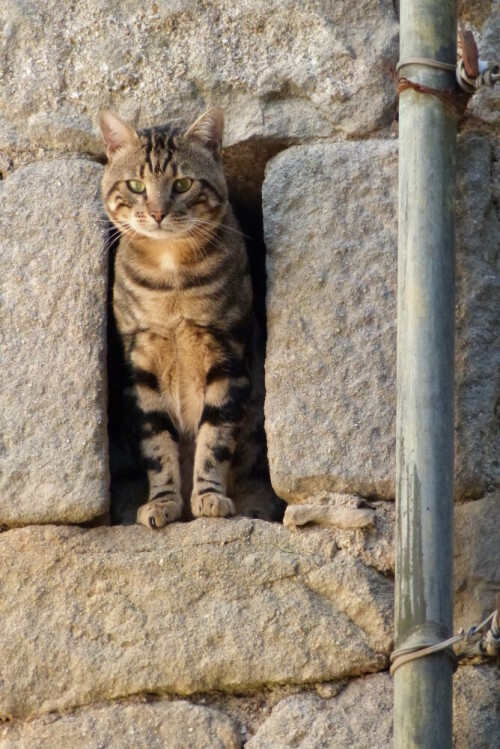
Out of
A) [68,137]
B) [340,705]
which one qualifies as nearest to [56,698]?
[340,705]

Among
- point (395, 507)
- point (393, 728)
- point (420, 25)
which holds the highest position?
point (420, 25)

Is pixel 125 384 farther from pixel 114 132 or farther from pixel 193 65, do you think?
pixel 193 65

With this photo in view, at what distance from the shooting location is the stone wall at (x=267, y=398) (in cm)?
354

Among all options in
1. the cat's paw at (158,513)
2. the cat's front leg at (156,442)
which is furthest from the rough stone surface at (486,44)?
the cat's paw at (158,513)

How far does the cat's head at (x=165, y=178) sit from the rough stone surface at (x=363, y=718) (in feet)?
5.18

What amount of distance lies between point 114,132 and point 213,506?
1.21m

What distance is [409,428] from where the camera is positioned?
3416 mm

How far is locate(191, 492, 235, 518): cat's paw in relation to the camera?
3.87 metres

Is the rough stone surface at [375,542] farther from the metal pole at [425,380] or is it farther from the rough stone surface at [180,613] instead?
Answer: the metal pole at [425,380]

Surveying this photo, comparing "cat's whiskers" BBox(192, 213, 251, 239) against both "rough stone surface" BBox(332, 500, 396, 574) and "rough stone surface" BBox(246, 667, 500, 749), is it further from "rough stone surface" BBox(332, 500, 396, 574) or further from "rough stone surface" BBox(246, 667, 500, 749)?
"rough stone surface" BBox(246, 667, 500, 749)

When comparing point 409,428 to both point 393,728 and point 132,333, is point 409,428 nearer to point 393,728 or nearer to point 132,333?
point 393,728

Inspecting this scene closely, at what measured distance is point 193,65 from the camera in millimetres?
4176

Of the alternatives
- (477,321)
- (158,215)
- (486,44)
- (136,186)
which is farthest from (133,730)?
(486,44)

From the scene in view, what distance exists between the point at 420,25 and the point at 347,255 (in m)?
0.68
